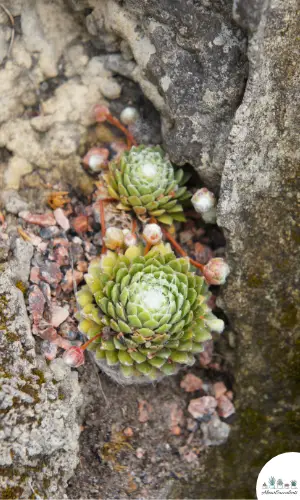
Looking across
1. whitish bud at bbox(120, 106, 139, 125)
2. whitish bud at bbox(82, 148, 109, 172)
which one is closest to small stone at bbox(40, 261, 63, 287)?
whitish bud at bbox(82, 148, 109, 172)

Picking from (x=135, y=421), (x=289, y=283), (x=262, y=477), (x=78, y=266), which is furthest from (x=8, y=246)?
(x=262, y=477)

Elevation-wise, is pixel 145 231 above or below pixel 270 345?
above

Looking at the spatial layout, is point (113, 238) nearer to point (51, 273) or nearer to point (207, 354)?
point (51, 273)

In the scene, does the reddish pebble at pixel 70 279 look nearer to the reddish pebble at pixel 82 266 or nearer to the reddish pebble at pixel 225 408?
the reddish pebble at pixel 82 266

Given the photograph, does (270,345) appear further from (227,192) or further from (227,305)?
(227,192)

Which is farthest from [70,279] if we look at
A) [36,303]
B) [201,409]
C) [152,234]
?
[201,409]
